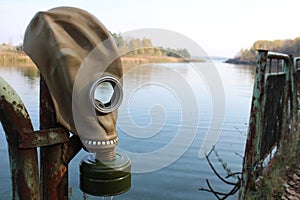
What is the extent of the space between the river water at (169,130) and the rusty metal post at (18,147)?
0.41 meters

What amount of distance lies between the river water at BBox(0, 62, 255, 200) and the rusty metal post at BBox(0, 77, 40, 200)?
41 centimetres

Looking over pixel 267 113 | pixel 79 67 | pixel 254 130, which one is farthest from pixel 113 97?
pixel 267 113

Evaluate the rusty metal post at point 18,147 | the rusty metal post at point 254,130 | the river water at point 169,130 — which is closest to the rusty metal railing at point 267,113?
the rusty metal post at point 254,130

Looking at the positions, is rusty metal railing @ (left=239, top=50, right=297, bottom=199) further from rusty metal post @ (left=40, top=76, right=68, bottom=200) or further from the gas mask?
rusty metal post @ (left=40, top=76, right=68, bottom=200)

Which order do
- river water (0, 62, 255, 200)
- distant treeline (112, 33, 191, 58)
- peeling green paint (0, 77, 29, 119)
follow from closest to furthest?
1. peeling green paint (0, 77, 29, 119)
2. distant treeline (112, 33, 191, 58)
3. river water (0, 62, 255, 200)

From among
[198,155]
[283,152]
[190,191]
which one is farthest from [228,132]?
[283,152]

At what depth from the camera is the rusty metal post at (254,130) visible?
2.46 metres

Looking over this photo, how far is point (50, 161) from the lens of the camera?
1370mm

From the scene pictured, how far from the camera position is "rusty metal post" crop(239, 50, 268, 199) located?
2463 millimetres

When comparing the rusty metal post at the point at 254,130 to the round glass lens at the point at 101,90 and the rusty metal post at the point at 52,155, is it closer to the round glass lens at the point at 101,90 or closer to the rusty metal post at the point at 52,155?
the round glass lens at the point at 101,90

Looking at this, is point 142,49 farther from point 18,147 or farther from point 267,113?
point 267,113

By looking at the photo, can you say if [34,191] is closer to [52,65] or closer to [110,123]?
[110,123]

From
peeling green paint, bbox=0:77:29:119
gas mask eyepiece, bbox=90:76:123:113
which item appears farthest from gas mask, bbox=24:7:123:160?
peeling green paint, bbox=0:77:29:119

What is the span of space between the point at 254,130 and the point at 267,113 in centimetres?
54
